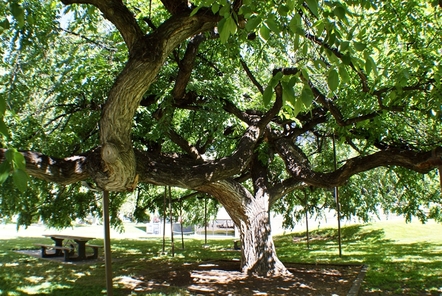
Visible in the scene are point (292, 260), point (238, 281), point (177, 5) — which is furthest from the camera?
point (292, 260)

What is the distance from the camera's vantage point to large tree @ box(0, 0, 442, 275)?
443 centimetres

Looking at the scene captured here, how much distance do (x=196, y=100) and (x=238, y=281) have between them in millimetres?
Result: 3590

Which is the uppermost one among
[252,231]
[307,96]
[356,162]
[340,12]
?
[340,12]

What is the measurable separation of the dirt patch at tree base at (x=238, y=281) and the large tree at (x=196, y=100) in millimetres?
662

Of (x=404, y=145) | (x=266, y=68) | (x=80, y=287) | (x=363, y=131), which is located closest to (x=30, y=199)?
(x=80, y=287)

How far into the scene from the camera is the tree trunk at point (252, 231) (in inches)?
320

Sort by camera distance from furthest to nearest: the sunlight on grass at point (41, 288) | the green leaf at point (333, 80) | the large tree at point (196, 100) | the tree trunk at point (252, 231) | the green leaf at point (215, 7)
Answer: the tree trunk at point (252, 231) < the sunlight on grass at point (41, 288) < the large tree at point (196, 100) < the green leaf at point (215, 7) < the green leaf at point (333, 80)

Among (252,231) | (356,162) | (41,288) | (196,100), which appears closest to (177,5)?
(196,100)

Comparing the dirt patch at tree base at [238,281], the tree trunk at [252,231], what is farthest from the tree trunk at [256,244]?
the dirt patch at tree base at [238,281]

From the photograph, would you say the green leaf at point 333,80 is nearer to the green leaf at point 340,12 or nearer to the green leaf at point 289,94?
the green leaf at point 289,94

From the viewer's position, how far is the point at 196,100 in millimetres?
7016

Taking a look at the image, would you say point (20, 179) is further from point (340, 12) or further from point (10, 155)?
point (340, 12)

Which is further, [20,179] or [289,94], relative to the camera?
Answer: [289,94]

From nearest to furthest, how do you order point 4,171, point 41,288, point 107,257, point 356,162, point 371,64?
point 4,171 < point 371,64 < point 107,257 < point 356,162 < point 41,288
